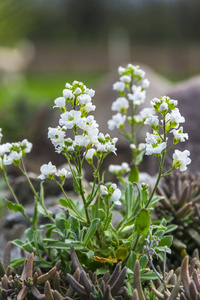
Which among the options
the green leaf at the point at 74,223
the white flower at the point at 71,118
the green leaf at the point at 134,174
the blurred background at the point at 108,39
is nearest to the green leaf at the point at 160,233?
the green leaf at the point at 134,174

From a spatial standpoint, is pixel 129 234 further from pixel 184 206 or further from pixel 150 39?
pixel 150 39

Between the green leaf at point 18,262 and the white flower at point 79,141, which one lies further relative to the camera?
the green leaf at point 18,262

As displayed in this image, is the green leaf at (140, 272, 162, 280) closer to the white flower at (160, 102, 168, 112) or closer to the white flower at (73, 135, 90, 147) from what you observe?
the white flower at (73, 135, 90, 147)

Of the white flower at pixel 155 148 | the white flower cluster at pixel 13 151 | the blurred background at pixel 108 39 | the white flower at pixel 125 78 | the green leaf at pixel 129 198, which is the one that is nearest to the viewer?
the white flower at pixel 155 148

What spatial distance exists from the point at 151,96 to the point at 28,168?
88.3 inches

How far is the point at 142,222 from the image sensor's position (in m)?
2.23

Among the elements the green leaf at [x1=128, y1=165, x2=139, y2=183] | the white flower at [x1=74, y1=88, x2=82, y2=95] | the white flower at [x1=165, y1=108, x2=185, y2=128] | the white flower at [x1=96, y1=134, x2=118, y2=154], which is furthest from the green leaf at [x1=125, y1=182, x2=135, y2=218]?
the white flower at [x1=74, y1=88, x2=82, y2=95]

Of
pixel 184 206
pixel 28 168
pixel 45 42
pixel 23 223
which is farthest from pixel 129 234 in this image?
pixel 45 42

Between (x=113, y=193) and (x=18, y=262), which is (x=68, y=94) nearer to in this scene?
(x=113, y=193)

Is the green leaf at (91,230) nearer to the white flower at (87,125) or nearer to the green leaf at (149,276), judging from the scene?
the green leaf at (149,276)

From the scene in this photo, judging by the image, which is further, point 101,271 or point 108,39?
point 108,39

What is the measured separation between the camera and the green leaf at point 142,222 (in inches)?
86.7

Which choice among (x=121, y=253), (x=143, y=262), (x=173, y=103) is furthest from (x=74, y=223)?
(x=173, y=103)

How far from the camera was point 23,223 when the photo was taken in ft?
11.9
